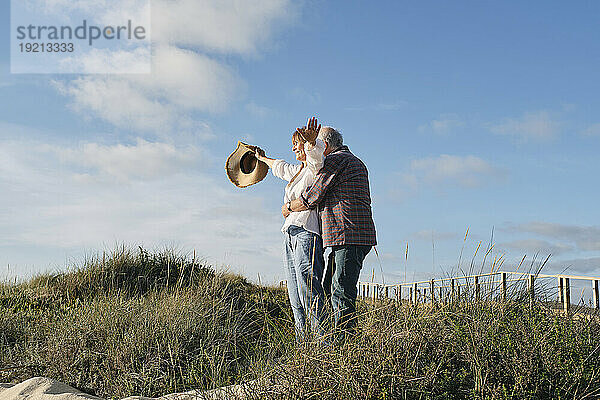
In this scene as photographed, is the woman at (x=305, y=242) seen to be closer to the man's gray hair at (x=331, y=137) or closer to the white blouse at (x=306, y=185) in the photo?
the white blouse at (x=306, y=185)

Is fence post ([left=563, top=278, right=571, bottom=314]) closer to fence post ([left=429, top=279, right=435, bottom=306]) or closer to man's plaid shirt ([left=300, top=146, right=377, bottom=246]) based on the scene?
fence post ([left=429, top=279, right=435, bottom=306])

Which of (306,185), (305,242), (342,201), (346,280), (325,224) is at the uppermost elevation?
(306,185)

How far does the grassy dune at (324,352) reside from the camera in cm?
350

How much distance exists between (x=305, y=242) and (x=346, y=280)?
533mm

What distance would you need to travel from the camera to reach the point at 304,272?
4.94 m

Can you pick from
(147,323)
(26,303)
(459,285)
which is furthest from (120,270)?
(459,285)

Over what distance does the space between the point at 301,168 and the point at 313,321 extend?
4.95 feet

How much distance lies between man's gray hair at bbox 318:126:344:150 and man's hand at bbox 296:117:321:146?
17 centimetres

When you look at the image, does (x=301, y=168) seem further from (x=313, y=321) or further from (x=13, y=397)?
(x=13, y=397)

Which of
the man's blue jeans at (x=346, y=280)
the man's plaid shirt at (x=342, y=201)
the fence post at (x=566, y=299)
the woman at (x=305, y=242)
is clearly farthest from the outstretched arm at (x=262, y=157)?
the fence post at (x=566, y=299)

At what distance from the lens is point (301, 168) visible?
534 cm

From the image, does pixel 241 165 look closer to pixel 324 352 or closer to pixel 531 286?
pixel 324 352

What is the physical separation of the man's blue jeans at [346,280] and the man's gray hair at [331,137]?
1005mm

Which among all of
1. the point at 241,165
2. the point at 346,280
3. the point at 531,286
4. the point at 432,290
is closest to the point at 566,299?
the point at 531,286
